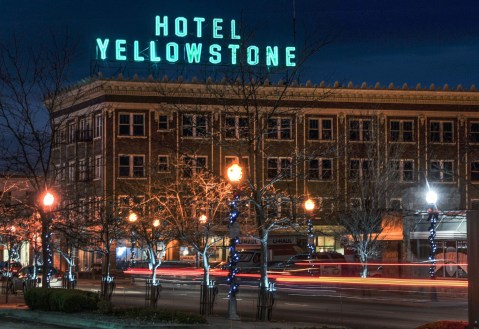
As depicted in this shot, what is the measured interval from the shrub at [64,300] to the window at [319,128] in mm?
46993

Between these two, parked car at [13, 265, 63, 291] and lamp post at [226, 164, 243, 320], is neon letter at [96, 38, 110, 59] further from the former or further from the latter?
lamp post at [226, 164, 243, 320]

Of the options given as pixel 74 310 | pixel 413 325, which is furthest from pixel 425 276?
pixel 74 310

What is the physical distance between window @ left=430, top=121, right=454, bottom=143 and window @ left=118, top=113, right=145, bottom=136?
24.7 meters

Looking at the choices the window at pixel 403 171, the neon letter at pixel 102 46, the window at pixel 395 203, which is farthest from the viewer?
the neon letter at pixel 102 46

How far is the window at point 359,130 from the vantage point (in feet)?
212

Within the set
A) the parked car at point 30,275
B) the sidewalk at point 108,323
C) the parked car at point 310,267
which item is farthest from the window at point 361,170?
the sidewalk at point 108,323

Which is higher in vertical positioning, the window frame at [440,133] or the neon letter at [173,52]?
the neon letter at [173,52]

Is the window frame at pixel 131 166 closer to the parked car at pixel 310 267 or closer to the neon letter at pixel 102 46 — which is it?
the neon letter at pixel 102 46

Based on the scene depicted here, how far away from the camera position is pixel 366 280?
135 ft

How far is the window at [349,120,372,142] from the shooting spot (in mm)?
64475

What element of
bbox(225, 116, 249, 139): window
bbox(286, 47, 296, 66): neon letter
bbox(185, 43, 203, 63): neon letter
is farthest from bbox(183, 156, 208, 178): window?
bbox(286, 47, 296, 66): neon letter

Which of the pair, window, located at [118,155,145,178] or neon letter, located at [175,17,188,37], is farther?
window, located at [118,155,145,178]

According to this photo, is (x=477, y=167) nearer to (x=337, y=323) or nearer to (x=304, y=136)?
(x=304, y=136)

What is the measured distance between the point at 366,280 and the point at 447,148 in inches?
1393
